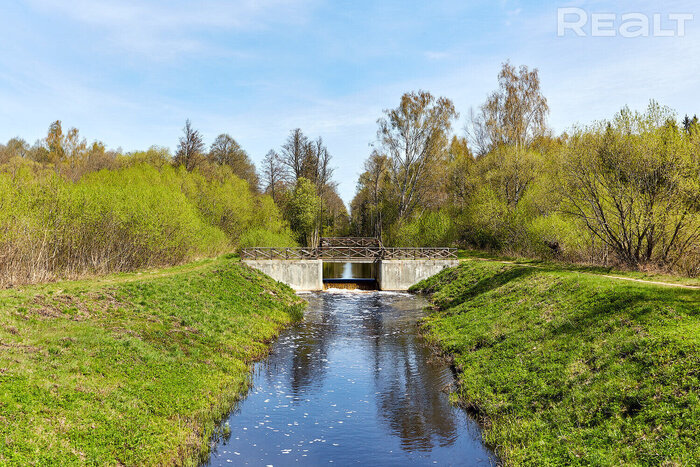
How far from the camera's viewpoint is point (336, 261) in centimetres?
3822

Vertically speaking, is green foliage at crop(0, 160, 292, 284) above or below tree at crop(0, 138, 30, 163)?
below

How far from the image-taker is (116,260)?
27.9 meters

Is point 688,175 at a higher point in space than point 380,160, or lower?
lower

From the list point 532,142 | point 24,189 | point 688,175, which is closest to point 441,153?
point 532,142

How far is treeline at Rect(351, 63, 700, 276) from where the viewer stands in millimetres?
22406

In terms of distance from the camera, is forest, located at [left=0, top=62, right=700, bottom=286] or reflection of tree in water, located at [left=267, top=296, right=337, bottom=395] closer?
reflection of tree in water, located at [left=267, top=296, right=337, bottom=395]

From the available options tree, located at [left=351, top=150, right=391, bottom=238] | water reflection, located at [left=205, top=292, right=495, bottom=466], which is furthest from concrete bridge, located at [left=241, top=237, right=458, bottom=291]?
tree, located at [left=351, top=150, right=391, bottom=238]

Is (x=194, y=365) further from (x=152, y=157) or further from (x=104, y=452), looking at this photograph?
(x=152, y=157)

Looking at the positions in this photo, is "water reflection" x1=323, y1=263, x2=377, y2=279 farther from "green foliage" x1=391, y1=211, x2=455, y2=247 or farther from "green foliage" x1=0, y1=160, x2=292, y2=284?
"green foliage" x1=0, y1=160, x2=292, y2=284

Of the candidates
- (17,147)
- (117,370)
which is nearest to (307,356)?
(117,370)

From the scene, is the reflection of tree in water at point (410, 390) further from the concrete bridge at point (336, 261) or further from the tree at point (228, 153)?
the tree at point (228, 153)

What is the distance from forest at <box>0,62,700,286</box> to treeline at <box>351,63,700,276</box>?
111mm

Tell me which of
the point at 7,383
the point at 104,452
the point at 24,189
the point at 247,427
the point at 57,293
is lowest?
the point at 247,427

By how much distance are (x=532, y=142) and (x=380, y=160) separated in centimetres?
2155
